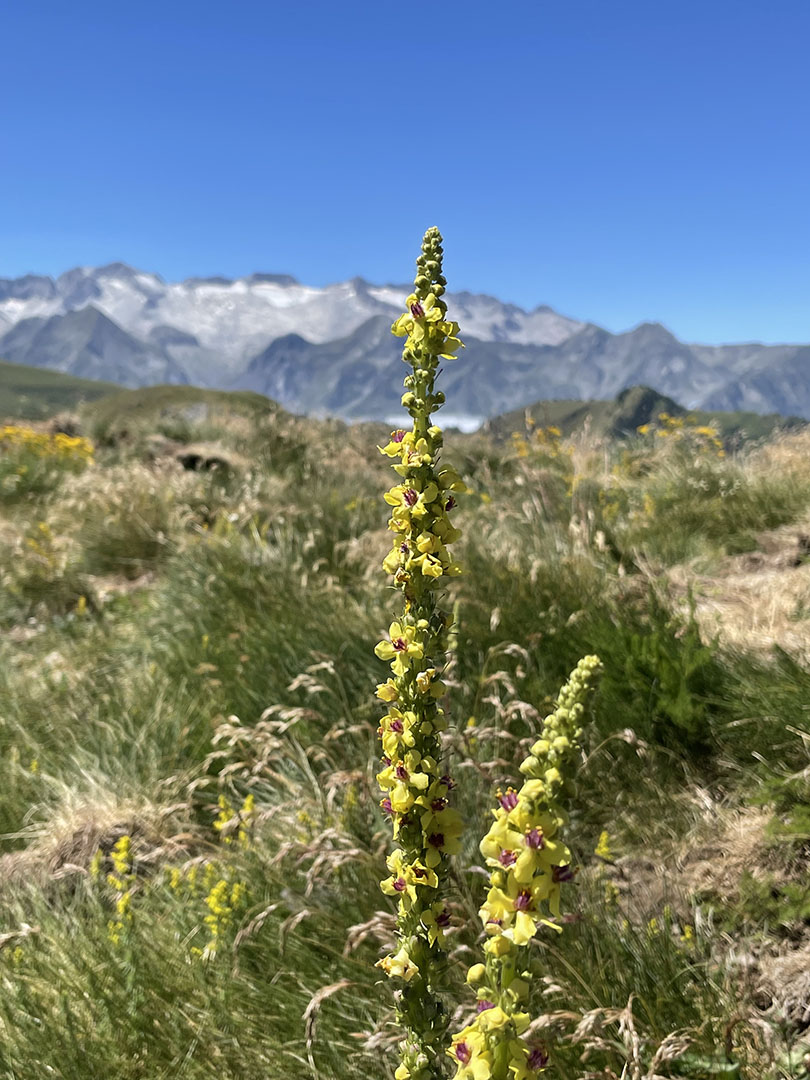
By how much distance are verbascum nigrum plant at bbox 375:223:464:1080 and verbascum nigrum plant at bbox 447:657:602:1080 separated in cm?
18

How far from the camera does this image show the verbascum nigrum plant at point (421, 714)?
1.21 m

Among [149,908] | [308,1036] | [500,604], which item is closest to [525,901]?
[308,1036]

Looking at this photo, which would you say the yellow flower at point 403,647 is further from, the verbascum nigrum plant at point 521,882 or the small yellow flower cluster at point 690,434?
the small yellow flower cluster at point 690,434

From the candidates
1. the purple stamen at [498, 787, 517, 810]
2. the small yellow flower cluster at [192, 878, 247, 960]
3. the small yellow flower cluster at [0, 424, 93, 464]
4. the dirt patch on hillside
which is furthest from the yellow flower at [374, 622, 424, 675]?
the small yellow flower cluster at [0, 424, 93, 464]

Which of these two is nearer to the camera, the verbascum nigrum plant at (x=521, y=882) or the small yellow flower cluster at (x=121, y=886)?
the verbascum nigrum plant at (x=521, y=882)

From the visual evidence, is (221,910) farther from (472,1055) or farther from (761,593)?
(761,593)

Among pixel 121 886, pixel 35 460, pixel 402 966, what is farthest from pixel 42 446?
pixel 402 966

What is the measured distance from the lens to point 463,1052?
1.08m

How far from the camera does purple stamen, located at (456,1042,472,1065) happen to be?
1.07 metres

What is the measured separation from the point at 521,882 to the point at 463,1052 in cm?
31

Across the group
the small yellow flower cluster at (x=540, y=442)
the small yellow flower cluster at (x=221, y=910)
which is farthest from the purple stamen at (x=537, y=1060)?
the small yellow flower cluster at (x=540, y=442)

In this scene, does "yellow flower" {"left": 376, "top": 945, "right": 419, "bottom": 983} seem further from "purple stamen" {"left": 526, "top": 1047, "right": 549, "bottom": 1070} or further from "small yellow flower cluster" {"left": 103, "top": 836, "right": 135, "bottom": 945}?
"small yellow flower cluster" {"left": 103, "top": 836, "right": 135, "bottom": 945}

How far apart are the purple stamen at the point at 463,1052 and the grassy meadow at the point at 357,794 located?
20 centimetres

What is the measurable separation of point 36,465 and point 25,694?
6.74 metres
